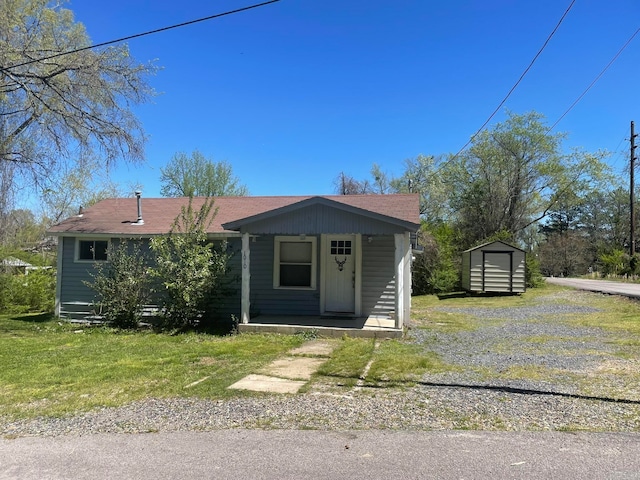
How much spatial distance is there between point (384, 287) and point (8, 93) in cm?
1010

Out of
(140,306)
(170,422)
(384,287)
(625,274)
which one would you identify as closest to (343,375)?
(170,422)

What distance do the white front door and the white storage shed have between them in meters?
10.5

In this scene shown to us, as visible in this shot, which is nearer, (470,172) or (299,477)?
(299,477)

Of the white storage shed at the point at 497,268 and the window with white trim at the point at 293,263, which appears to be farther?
the white storage shed at the point at 497,268

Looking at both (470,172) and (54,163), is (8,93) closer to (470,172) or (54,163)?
(54,163)

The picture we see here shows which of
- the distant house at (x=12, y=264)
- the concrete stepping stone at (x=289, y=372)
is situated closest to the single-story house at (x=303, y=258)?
the concrete stepping stone at (x=289, y=372)

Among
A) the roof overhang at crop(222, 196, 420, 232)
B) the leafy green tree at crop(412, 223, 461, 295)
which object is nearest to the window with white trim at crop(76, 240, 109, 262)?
the roof overhang at crop(222, 196, 420, 232)

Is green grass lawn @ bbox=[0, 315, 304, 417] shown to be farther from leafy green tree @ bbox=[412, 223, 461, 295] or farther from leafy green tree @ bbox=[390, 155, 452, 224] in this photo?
leafy green tree @ bbox=[390, 155, 452, 224]

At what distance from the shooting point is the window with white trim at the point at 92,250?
39.6ft

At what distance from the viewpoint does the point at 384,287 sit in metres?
10.8

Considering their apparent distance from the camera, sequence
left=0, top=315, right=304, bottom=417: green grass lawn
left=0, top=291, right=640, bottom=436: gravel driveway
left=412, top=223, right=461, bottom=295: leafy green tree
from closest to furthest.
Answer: left=0, top=291, right=640, bottom=436: gravel driveway
left=0, top=315, right=304, bottom=417: green grass lawn
left=412, top=223, right=461, bottom=295: leafy green tree

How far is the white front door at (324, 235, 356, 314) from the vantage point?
10.9 m

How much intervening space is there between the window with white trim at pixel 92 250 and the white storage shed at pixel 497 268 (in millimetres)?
14555

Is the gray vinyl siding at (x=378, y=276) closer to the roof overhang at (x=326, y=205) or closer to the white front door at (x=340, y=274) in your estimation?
the white front door at (x=340, y=274)
